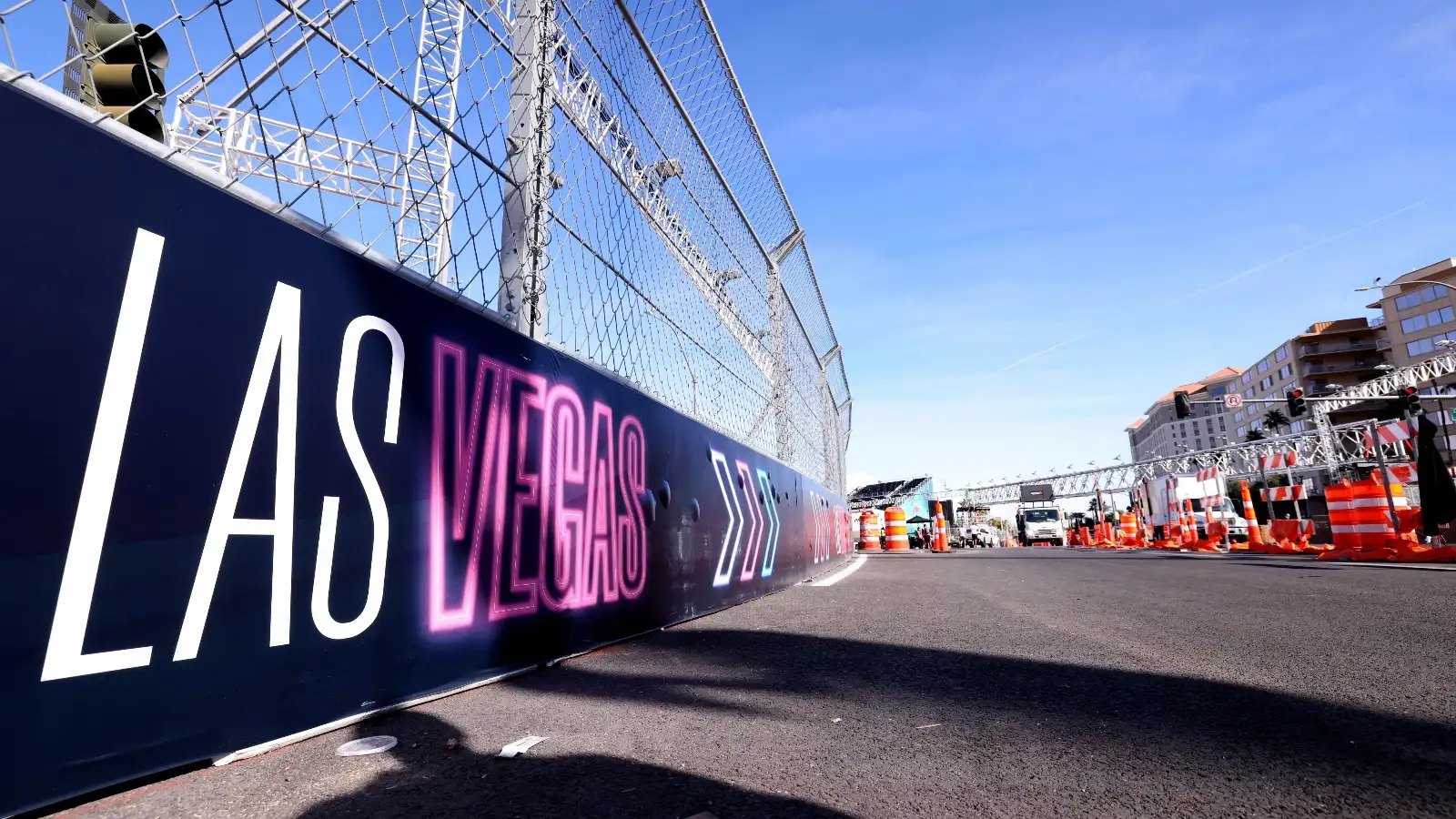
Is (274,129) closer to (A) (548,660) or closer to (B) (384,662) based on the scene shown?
(B) (384,662)

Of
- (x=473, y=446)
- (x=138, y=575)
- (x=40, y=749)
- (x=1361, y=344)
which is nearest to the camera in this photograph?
(x=40, y=749)

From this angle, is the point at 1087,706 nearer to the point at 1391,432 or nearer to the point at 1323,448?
the point at 1391,432

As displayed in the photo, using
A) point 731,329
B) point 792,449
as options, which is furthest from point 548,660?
point 792,449

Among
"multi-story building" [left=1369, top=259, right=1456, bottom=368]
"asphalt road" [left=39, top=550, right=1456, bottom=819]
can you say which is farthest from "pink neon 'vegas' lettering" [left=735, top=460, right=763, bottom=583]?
"multi-story building" [left=1369, top=259, right=1456, bottom=368]

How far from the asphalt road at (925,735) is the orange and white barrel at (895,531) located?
603 inches

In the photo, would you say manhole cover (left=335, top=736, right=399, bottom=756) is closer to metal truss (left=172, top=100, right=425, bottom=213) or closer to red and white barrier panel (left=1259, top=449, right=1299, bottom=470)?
metal truss (left=172, top=100, right=425, bottom=213)

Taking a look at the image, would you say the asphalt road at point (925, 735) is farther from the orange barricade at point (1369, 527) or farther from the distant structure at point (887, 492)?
the distant structure at point (887, 492)

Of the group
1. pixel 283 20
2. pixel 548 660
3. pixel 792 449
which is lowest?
pixel 548 660

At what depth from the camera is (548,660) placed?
290cm

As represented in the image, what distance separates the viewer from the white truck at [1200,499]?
73.8ft

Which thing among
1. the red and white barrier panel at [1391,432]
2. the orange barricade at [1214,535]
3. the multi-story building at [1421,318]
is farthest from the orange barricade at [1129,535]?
the multi-story building at [1421,318]

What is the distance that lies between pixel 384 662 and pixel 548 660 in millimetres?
895

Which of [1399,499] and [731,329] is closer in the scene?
[731,329]

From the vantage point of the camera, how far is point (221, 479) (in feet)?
5.46
